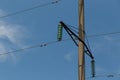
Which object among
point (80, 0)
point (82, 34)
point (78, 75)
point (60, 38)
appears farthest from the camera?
point (80, 0)

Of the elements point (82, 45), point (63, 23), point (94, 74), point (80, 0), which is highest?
point (80, 0)

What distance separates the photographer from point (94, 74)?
20.3 m

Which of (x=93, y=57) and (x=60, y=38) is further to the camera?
(x=93, y=57)

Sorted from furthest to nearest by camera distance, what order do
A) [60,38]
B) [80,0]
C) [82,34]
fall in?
1. [80,0]
2. [82,34]
3. [60,38]

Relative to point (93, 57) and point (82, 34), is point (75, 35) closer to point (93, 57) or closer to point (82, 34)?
point (82, 34)

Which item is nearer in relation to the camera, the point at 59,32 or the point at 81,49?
the point at 59,32

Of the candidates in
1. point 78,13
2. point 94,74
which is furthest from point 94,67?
point 78,13

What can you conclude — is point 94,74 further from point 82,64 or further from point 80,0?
point 80,0

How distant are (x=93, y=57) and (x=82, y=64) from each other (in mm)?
1709

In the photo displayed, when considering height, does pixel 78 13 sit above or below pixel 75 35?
above

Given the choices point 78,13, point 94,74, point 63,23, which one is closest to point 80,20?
point 78,13

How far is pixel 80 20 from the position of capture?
68.5 ft

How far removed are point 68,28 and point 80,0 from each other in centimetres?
298

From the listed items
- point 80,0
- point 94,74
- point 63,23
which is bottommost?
point 94,74
